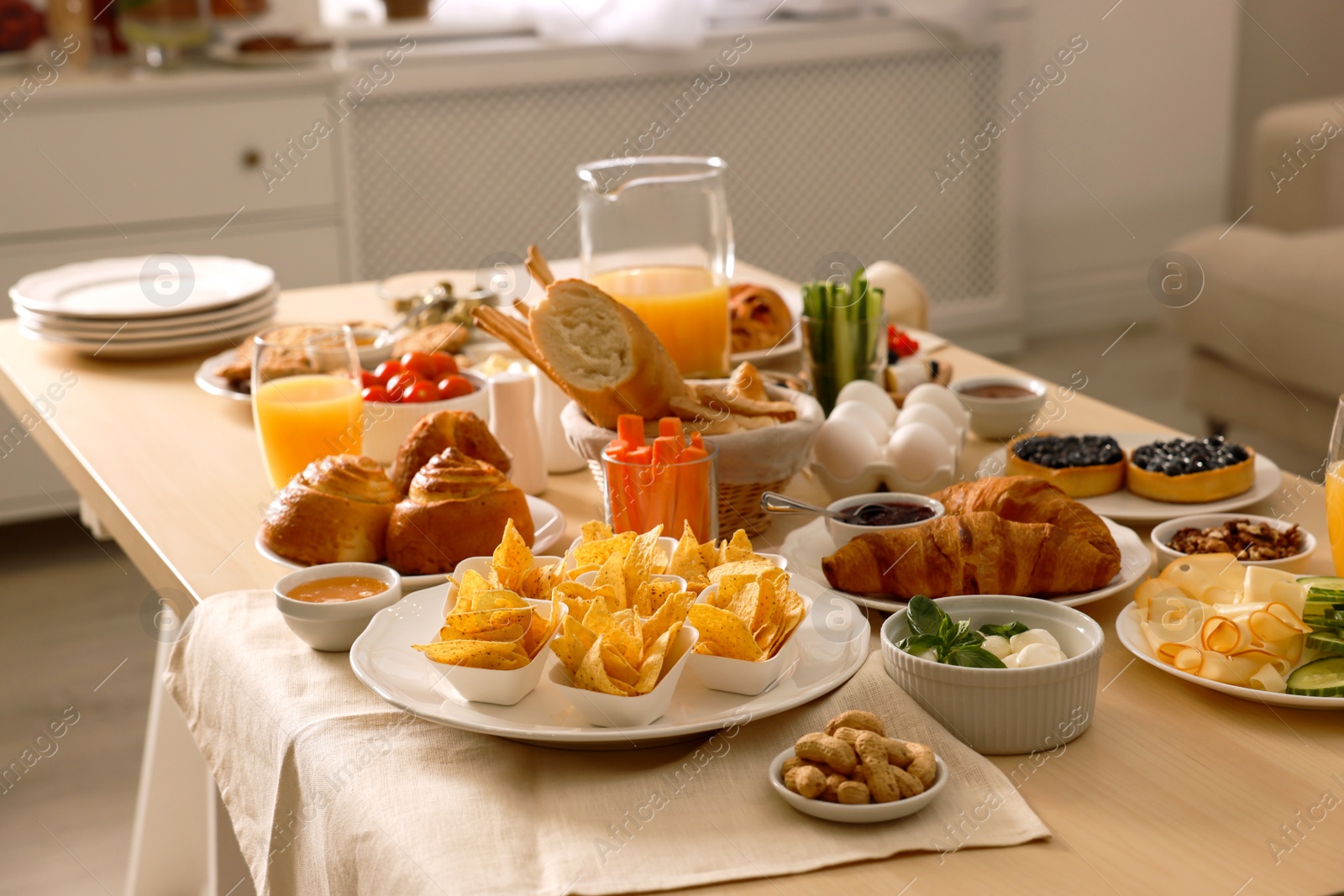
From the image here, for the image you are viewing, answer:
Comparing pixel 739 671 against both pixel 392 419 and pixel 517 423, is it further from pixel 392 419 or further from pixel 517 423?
pixel 392 419

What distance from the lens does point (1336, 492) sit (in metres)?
1.07

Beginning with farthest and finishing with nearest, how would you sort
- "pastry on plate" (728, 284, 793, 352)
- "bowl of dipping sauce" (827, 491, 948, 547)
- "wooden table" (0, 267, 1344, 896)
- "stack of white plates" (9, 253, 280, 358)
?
1. "stack of white plates" (9, 253, 280, 358)
2. "pastry on plate" (728, 284, 793, 352)
3. "bowl of dipping sauce" (827, 491, 948, 547)
4. "wooden table" (0, 267, 1344, 896)

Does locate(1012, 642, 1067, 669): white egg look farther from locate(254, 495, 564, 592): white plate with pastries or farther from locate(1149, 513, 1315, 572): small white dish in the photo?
locate(254, 495, 564, 592): white plate with pastries

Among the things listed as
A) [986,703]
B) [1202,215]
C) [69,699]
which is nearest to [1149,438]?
[986,703]

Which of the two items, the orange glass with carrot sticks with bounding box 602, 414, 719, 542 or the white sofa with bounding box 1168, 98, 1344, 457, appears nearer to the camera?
the orange glass with carrot sticks with bounding box 602, 414, 719, 542

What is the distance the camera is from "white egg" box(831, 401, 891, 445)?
134 centimetres

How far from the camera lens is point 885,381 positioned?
155 cm

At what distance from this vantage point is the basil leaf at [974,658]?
2.89 ft

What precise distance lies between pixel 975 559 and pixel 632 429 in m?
0.30

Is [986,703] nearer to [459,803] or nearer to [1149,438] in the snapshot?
[459,803]

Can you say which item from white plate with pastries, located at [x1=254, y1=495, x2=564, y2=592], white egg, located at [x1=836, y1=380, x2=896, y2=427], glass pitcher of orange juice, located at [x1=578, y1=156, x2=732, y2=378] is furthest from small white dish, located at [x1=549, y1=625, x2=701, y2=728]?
glass pitcher of orange juice, located at [x1=578, y1=156, x2=732, y2=378]

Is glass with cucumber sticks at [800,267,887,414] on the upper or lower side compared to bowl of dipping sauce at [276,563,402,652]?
upper

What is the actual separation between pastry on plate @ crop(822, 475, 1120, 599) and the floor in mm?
1389

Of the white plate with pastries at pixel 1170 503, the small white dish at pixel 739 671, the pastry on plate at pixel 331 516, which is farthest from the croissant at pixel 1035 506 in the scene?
the pastry on plate at pixel 331 516
